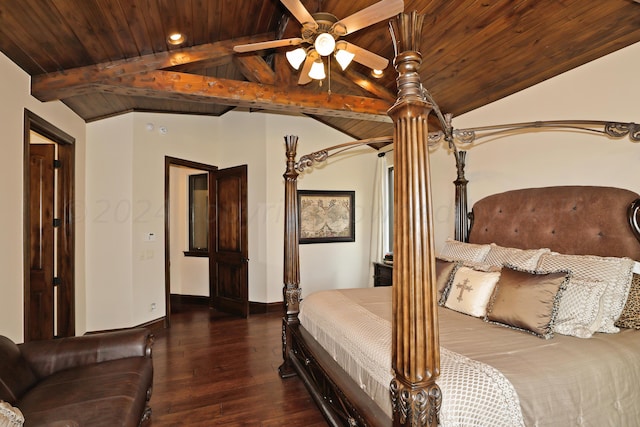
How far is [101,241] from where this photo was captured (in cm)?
410

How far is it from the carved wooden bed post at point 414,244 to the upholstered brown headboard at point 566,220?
2023 mm

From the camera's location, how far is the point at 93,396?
187 centimetres

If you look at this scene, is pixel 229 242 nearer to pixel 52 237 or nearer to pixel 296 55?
pixel 52 237

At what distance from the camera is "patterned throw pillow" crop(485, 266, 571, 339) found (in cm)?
198

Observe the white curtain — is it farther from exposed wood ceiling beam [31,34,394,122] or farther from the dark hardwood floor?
the dark hardwood floor

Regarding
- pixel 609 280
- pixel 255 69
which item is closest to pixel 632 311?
pixel 609 280

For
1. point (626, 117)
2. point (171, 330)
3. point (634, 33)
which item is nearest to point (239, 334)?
point (171, 330)

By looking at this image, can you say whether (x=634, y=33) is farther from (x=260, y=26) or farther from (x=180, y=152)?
(x=180, y=152)

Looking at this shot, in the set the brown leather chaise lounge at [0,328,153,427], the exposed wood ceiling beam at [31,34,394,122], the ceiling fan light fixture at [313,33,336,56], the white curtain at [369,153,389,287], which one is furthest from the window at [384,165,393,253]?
the brown leather chaise lounge at [0,328,153,427]

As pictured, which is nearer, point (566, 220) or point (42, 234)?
point (566, 220)

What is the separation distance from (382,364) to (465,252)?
1.79m

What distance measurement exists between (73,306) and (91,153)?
1797 mm

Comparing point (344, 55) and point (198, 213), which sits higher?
point (344, 55)

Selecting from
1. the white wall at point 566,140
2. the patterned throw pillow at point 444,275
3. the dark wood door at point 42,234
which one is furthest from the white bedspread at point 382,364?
the dark wood door at point 42,234
